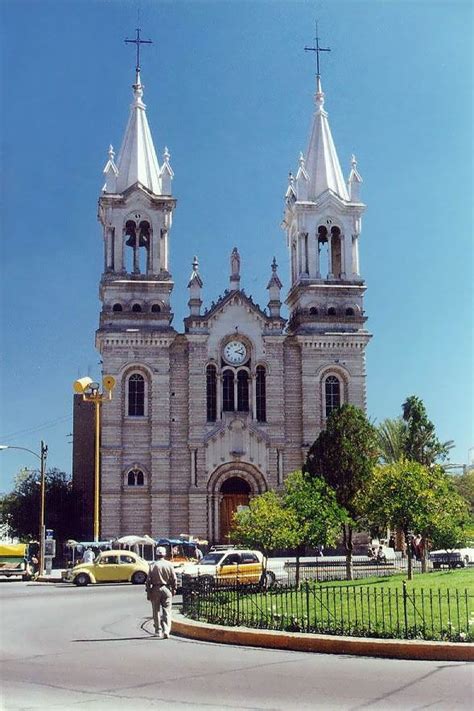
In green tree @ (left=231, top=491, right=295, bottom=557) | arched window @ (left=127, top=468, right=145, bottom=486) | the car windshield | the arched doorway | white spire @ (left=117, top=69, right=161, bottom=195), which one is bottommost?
the car windshield

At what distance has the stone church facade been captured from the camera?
5403 centimetres

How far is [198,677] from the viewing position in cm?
1234

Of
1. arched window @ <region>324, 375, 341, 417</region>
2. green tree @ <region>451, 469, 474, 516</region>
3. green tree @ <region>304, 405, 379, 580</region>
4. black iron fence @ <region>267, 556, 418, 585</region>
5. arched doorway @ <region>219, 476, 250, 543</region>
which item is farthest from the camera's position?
green tree @ <region>451, 469, 474, 516</region>

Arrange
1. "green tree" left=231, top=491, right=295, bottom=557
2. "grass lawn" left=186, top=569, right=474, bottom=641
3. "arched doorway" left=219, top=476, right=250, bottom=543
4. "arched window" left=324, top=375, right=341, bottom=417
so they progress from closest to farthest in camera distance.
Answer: "grass lawn" left=186, top=569, right=474, bottom=641 < "green tree" left=231, top=491, right=295, bottom=557 < "arched doorway" left=219, top=476, right=250, bottom=543 < "arched window" left=324, top=375, right=341, bottom=417

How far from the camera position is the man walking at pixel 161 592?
1653 centimetres

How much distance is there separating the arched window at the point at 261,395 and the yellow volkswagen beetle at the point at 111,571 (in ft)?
69.9

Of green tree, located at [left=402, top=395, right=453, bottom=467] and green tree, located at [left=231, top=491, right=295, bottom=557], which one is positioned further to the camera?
green tree, located at [left=402, top=395, right=453, bottom=467]

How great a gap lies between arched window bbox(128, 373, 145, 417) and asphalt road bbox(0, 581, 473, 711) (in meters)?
37.0

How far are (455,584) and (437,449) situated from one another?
37856 millimetres

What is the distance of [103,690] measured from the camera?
11.5 m

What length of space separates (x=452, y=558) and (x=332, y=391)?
70.2 ft

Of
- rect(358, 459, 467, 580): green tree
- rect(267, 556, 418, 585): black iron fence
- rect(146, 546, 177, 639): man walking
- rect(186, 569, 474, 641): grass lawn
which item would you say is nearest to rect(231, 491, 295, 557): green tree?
rect(267, 556, 418, 585): black iron fence

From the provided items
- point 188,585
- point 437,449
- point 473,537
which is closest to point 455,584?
point 188,585

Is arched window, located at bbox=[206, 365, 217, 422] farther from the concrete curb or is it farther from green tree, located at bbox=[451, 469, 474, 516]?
the concrete curb
